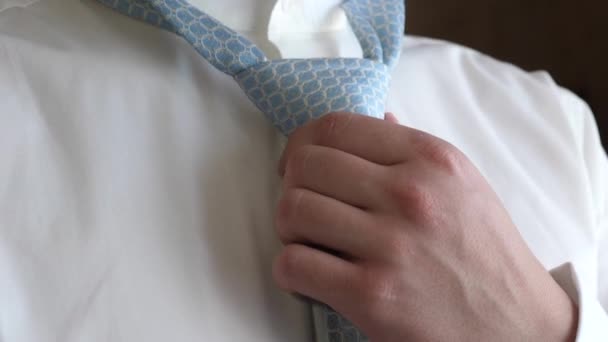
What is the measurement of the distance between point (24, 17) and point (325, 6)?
0.88 ft

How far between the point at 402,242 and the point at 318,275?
0.06 meters

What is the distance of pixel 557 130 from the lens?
32.8 inches

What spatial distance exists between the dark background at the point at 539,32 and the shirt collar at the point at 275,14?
2.47 feet

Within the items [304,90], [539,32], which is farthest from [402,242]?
[539,32]

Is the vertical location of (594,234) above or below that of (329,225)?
below

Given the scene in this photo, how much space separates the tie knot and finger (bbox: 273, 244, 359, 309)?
127mm

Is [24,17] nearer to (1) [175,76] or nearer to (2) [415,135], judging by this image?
(1) [175,76]

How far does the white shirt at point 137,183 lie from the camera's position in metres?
0.52

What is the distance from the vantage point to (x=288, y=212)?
511mm

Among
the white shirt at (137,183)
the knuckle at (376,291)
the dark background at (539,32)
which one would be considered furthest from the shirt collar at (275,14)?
the dark background at (539,32)

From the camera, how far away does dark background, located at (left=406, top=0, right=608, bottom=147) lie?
4.46 ft

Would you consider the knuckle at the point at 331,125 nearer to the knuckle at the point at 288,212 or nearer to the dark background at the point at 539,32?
the knuckle at the point at 288,212

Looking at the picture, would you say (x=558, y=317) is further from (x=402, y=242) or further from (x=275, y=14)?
(x=275, y=14)

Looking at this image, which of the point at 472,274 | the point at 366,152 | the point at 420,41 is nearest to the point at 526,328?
the point at 472,274
